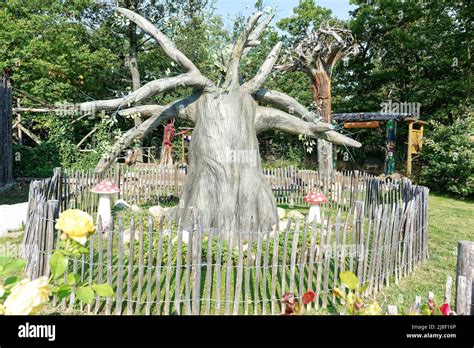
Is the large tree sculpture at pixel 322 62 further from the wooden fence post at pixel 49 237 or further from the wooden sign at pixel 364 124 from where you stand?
the wooden fence post at pixel 49 237

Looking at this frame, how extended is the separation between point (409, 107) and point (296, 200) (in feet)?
38.3

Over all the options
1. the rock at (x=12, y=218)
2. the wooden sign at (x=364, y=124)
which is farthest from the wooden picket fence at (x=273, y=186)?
the wooden sign at (x=364, y=124)

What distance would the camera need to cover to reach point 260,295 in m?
4.55

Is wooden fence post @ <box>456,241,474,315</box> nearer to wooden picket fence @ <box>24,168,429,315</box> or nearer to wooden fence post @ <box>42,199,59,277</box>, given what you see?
wooden picket fence @ <box>24,168,429,315</box>

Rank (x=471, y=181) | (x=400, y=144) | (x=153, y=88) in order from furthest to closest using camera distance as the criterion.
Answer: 1. (x=400, y=144)
2. (x=471, y=181)
3. (x=153, y=88)

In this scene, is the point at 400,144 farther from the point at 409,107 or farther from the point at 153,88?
the point at 153,88

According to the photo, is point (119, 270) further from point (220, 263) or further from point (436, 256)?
point (436, 256)

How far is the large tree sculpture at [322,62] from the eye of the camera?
12930 millimetres

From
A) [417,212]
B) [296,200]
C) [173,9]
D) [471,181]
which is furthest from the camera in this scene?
[173,9]

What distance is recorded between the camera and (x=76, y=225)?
1511 millimetres

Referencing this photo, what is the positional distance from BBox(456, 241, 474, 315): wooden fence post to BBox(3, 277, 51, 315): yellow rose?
9.96 feet

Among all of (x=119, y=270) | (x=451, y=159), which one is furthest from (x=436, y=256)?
(x=451, y=159)

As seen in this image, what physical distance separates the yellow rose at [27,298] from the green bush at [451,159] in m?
14.8

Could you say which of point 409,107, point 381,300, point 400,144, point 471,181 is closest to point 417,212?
point 381,300
